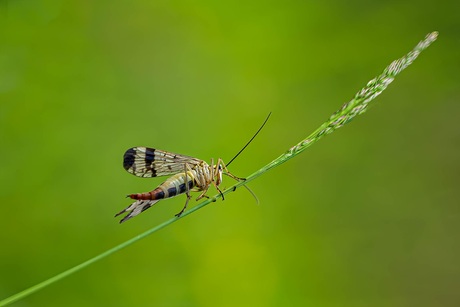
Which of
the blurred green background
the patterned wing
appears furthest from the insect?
the blurred green background

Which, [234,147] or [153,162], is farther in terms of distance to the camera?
[234,147]

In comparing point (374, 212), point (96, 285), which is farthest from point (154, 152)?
point (374, 212)

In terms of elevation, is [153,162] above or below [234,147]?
below

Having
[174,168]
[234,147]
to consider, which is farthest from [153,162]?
[234,147]

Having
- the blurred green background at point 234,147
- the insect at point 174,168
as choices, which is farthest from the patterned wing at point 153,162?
the blurred green background at point 234,147

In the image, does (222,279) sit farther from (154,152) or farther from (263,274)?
(154,152)

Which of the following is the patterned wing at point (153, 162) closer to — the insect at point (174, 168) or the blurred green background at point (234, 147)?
the insect at point (174, 168)

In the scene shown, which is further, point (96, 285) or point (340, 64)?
point (340, 64)

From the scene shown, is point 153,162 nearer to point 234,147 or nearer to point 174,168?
point 174,168
